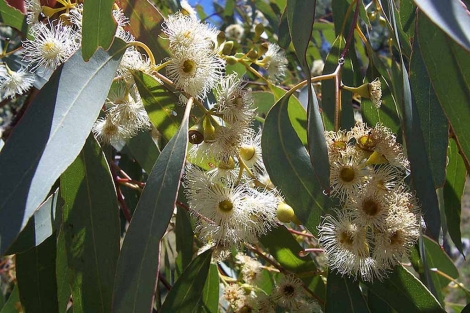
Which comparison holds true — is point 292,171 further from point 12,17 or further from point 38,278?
point 12,17

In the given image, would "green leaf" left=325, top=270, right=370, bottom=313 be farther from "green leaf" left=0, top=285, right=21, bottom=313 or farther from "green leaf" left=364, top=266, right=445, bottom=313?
"green leaf" left=0, top=285, right=21, bottom=313

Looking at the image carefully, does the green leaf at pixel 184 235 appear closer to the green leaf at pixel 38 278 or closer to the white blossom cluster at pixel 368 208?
the green leaf at pixel 38 278

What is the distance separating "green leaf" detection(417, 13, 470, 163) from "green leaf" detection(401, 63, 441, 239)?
9cm

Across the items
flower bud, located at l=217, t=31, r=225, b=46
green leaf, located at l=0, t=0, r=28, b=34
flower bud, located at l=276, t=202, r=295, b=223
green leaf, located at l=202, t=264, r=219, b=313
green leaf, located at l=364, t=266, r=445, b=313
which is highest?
green leaf, located at l=0, t=0, r=28, b=34

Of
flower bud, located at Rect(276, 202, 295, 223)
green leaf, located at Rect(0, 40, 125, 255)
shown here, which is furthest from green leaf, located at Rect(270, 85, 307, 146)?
green leaf, located at Rect(0, 40, 125, 255)

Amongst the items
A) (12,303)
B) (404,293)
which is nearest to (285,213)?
(404,293)

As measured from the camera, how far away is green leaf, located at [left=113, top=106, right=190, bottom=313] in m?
0.94

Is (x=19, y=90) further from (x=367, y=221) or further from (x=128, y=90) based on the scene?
(x=367, y=221)

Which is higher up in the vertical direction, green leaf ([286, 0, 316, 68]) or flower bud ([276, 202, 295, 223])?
green leaf ([286, 0, 316, 68])

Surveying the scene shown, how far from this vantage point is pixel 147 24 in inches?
54.6

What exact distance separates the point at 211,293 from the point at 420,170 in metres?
0.65

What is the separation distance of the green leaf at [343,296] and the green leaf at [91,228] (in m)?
0.50

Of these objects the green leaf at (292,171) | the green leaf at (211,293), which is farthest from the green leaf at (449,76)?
the green leaf at (211,293)

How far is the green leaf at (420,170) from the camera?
114 centimetres
